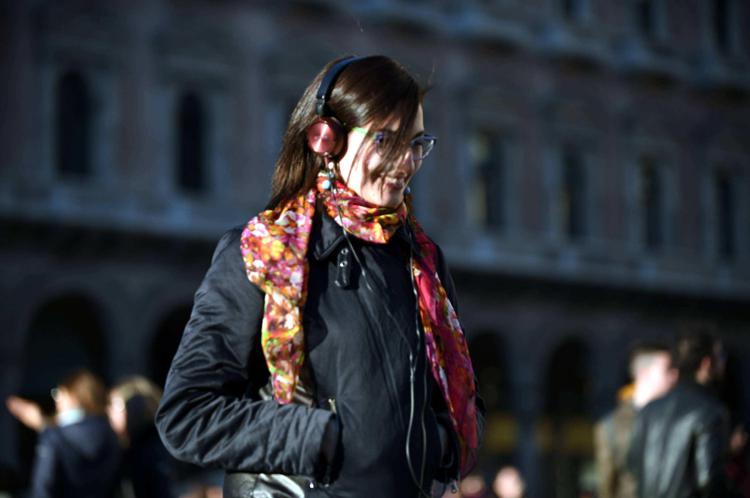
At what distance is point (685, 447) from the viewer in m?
5.31

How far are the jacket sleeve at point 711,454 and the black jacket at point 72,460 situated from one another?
2.72 m

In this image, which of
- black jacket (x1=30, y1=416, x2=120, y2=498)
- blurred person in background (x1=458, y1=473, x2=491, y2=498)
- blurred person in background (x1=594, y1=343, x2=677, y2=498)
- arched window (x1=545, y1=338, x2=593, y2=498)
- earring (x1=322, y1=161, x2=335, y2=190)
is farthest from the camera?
arched window (x1=545, y1=338, x2=593, y2=498)

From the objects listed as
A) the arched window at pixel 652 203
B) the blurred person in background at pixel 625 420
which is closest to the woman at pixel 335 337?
the blurred person in background at pixel 625 420

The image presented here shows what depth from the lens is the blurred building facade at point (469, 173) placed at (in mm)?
20703

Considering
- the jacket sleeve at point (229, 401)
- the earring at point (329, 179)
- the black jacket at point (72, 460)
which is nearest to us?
the jacket sleeve at point (229, 401)

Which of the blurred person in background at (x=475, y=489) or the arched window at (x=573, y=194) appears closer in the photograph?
the blurred person in background at (x=475, y=489)

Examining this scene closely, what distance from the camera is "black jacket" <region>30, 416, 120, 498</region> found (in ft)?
22.7

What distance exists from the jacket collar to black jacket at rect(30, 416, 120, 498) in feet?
14.6

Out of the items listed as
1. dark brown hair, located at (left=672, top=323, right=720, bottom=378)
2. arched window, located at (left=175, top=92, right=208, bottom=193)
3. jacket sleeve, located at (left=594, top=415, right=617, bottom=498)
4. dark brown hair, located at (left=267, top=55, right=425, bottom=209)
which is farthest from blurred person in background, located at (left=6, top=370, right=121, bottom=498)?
arched window, located at (left=175, top=92, right=208, bottom=193)

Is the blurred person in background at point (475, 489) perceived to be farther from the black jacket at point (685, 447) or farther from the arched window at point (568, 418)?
the arched window at point (568, 418)

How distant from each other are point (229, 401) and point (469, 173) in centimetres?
2330

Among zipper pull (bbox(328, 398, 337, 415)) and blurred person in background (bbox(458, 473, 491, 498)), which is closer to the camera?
zipper pull (bbox(328, 398, 337, 415))

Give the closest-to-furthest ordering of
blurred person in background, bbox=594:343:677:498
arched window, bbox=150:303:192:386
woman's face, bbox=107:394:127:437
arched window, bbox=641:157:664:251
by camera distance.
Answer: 1. blurred person in background, bbox=594:343:677:498
2. woman's face, bbox=107:394:127:437
3. arched window, bbox=150:303:192:386
4. arched window, bbox=641:157:664:251

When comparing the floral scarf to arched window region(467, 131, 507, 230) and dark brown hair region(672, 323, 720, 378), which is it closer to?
dark brown hair region(672, 323, 720, 378)
